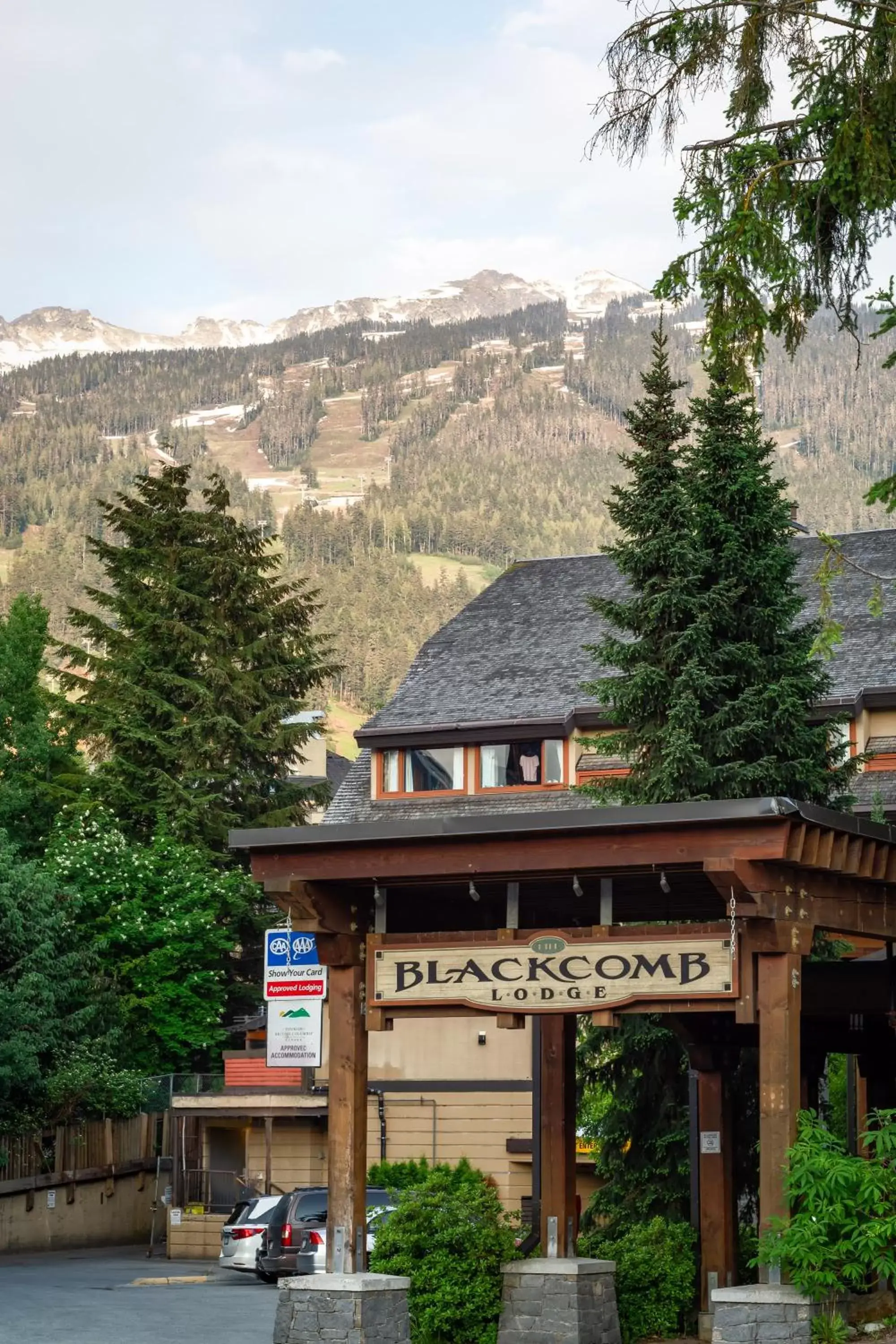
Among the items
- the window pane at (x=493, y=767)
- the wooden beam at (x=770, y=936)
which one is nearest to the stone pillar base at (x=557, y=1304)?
the wooden beam at (x=770, y=936)

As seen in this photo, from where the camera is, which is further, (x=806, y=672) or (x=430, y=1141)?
(x=430, y=1141)

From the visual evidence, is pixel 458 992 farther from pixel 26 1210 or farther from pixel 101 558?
pixel 101 558

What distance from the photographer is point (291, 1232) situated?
32.5m

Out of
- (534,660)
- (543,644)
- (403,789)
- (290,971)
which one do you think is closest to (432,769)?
(403,789)

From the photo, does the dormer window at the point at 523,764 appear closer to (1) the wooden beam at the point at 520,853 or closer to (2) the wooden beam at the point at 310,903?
(2) the wooden beam at the point at 310,903

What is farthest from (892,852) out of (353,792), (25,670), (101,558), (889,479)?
(101,558)

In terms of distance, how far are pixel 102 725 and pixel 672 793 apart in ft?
104

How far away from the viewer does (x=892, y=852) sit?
1762cm

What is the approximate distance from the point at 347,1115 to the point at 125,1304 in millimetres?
10822

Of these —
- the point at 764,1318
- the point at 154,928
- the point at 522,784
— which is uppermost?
the point at 522,784

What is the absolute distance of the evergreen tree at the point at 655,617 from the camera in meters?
25.5

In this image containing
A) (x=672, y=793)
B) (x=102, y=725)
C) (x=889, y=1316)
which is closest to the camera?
(x=889, y=1316)

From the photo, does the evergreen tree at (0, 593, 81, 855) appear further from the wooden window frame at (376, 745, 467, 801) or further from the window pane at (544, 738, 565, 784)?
the window pane at (544, 738, 565, 784)

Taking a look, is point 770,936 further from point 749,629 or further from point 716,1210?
point 749,629
